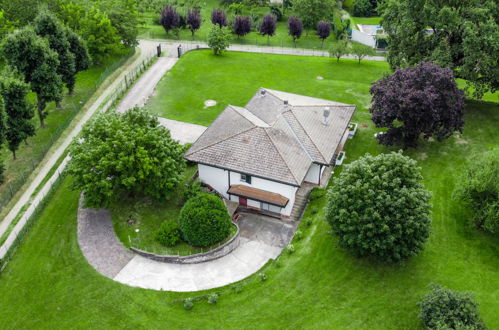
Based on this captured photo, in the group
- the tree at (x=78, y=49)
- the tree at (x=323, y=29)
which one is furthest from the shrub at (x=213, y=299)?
the tree at (x=323, y=29)

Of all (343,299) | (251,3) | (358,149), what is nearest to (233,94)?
(358,149)

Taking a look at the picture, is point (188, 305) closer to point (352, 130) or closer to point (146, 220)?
point (146, 220)

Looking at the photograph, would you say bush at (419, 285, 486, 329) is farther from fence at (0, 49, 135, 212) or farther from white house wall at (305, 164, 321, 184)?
fence at (0, 49, 135, 212)

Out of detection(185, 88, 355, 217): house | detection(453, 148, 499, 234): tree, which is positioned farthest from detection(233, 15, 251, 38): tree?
detection(453, 148, 499, 234): tree

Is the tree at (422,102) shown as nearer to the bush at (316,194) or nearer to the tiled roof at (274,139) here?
the tiled roof at (274,139)

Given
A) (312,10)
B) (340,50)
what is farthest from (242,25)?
(340,50)

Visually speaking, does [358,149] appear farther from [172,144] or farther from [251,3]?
[251,3]
